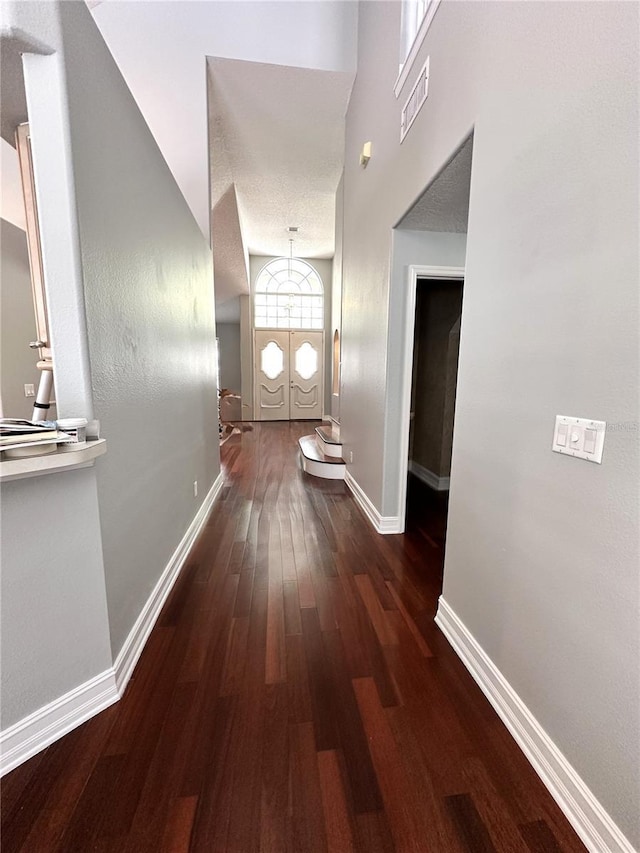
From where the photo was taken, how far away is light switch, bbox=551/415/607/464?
0.93m

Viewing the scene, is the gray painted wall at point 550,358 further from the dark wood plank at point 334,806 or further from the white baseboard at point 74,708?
the white baseboard at point 74,708

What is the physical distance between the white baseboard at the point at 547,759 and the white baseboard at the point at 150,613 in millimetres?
1449

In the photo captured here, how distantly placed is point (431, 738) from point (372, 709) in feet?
0.72

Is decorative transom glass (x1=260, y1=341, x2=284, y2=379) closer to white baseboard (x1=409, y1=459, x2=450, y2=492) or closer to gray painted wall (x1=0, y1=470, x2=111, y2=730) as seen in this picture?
→ white baseboard (x1=409, y1=459, x2=450, y2=492)

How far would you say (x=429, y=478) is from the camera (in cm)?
408

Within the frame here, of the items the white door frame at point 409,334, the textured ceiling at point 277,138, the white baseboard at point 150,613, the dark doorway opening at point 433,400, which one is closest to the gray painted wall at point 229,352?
the textured ceiling at point 277,138

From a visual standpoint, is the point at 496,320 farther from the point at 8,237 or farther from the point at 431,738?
the point at 8,237

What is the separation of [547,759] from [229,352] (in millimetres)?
10195

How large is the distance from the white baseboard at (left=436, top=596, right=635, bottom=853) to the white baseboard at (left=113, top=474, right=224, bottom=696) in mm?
1449

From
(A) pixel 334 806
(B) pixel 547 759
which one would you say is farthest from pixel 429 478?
(A) pixel 334 806

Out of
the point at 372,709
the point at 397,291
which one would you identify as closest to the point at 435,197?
the point at 397,291

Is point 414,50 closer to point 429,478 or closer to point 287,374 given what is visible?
point 429,478

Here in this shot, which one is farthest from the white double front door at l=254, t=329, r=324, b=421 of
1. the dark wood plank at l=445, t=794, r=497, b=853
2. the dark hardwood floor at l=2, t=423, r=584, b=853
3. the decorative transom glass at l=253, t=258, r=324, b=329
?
the dark wood plank at l=445, t=794, r=497, b=853

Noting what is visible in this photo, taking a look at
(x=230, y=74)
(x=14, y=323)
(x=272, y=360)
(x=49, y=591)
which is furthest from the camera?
(x=272, y=360)
